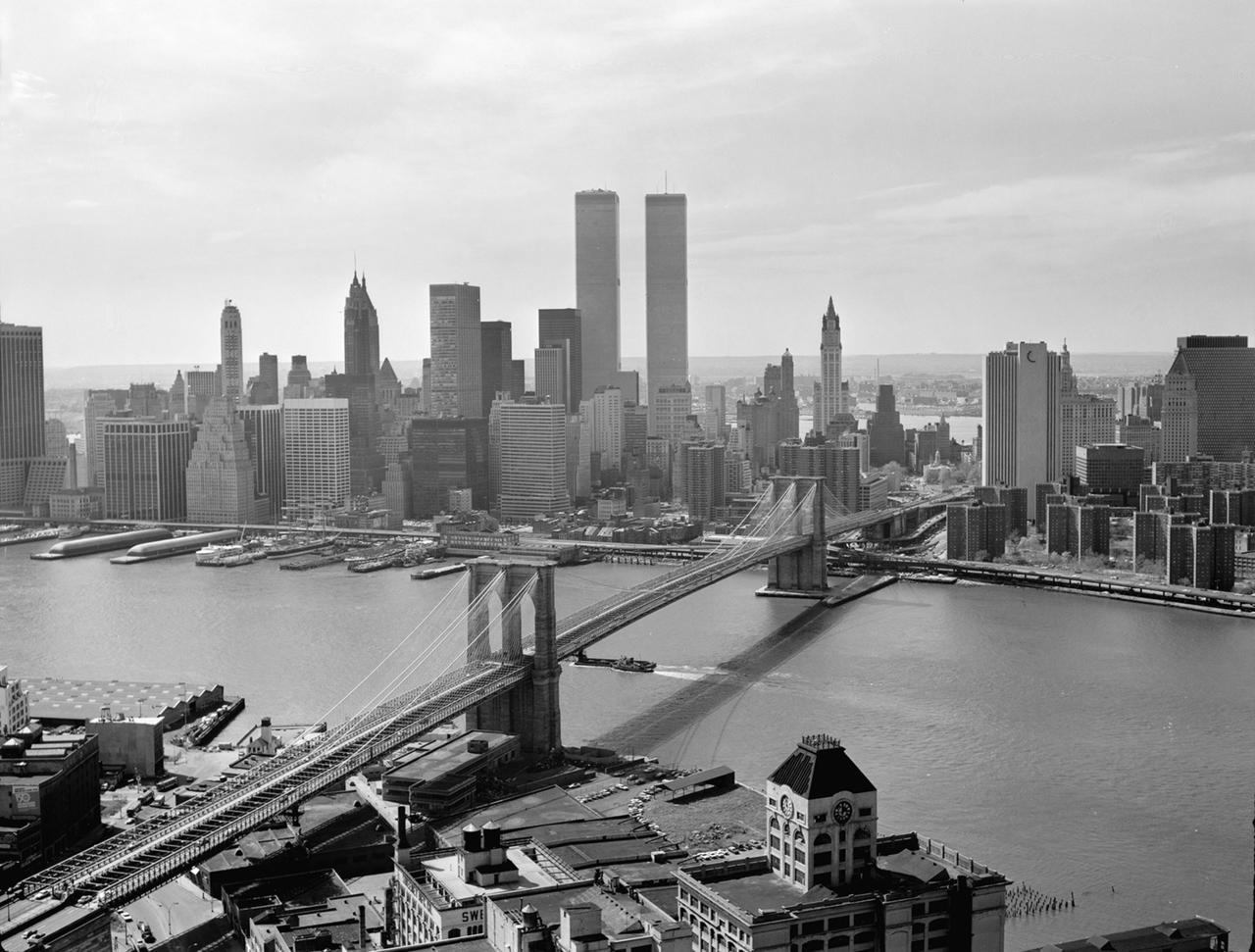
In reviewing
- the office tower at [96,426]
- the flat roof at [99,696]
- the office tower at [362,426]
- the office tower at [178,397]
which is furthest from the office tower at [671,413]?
the flat roof at [99,696]

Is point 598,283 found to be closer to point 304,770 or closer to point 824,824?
point 304,770

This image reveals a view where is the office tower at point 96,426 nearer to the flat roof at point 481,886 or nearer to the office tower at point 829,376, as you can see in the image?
the office tower at point 829,376

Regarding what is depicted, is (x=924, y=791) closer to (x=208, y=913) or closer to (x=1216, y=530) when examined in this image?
(x=208, y=913)

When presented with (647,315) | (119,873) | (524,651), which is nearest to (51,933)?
(119,873)

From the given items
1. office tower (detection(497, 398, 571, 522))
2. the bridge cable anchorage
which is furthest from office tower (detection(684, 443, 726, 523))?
the bridge cable anchorage

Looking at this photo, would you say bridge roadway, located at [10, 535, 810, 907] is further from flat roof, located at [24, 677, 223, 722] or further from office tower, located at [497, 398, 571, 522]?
office tower, located at [497, 398, 571, 522]

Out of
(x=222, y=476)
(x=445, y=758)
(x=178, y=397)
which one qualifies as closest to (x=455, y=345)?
(x=178, y=397)
